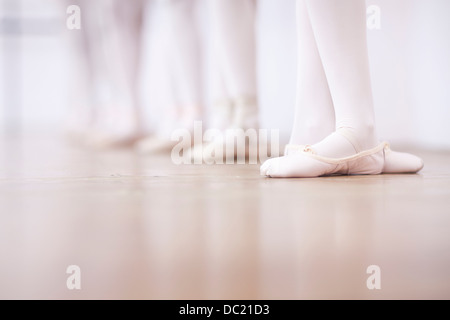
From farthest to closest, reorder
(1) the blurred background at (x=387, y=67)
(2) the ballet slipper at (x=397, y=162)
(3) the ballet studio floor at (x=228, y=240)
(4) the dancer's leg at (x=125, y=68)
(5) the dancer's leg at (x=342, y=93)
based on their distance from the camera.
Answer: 1. (4) the dancer's leg at (x=125, y=68)
2. (1) the blurred background at (x=387, y=67)
3. (2) the ballet slipper at (x=397, y=162)
4. (5) the dancer's leg at (x=342, y=93)
5. (3) the ballet studio floor at (x=228, y=240)

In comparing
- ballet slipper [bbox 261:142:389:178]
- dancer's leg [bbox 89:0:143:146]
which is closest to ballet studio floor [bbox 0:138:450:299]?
ballet slipper [bbox 261:142:389:178]

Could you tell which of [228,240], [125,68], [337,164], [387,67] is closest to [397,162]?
[337,164]

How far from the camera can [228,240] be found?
18.3 inches

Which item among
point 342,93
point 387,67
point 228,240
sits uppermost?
point 387,67

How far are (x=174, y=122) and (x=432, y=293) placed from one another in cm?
166

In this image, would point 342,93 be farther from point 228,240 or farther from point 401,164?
point 228,240

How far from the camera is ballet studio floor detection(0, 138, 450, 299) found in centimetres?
34

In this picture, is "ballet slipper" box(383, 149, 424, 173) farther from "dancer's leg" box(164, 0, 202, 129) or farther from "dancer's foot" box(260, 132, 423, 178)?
"dancer's leg" box(164, 0, 202, 129)

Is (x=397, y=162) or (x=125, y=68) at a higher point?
(x=125, y=68)

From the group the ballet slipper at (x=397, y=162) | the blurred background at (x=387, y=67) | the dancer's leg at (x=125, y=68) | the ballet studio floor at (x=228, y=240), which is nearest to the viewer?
the ballet studio floor at (x=228, y=240)

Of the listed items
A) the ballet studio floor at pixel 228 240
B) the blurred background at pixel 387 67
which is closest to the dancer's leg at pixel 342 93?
the ballet studio floor at pixel 228 240

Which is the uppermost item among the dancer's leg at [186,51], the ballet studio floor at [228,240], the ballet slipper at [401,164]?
the dancer's leg at [186,51]

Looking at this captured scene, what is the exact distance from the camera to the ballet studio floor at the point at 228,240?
345mm

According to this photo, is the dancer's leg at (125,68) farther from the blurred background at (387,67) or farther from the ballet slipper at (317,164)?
the ballet slipper at (317,164)
